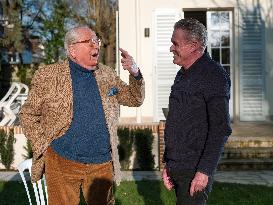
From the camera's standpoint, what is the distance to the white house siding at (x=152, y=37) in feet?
38.0

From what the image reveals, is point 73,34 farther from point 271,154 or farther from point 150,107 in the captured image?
point 150,107

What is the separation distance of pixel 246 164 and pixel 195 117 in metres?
6.05

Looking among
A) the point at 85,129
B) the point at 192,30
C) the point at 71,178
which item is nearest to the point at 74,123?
the point at 85,129

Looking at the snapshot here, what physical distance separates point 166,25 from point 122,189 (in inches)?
215

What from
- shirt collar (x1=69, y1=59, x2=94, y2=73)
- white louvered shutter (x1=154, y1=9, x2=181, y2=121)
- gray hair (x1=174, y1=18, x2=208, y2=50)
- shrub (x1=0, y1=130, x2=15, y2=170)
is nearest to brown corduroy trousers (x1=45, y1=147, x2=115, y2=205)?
shirt collar (x1=69, y1=59, x2=94, y2=73)

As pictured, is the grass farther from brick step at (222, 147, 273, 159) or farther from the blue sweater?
the blue sweater

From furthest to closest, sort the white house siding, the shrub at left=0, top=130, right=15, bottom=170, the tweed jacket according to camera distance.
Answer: the white house siding < the shrub at left=0, top=130, right=15, bottom=170 < the tweed jacket

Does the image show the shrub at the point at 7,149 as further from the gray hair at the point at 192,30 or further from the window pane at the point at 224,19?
the gray hair at the point at 192,30

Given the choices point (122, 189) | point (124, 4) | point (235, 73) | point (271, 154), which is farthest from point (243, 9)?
point (122, 189)

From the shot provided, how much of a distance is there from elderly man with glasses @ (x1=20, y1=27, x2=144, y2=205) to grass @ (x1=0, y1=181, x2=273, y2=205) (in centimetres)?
282

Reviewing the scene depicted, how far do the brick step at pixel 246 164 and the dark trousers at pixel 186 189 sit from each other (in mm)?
5852

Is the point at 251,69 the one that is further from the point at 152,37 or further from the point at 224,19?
the point at 152,37

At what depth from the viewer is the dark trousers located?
2.91 m

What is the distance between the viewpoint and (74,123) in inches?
132
